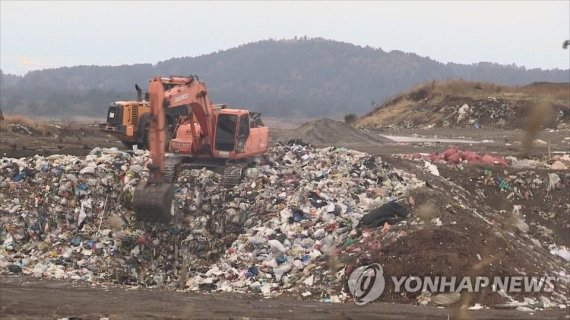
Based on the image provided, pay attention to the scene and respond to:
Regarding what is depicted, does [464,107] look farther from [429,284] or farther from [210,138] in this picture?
[429,284]

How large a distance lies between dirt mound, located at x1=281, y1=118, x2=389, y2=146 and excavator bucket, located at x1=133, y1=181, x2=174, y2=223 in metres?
17.2

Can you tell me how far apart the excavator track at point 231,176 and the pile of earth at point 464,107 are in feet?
71.7

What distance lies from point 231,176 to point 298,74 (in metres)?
144

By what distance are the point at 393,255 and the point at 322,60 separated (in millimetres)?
152581

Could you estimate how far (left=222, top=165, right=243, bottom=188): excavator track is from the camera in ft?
38.7

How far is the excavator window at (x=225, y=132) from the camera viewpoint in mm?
12703

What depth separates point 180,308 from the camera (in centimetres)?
651

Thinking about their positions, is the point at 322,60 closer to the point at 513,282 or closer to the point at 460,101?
the point at 460,101

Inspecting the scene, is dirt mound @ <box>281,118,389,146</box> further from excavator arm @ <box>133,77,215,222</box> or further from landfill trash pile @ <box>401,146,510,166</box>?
excavator arm @ <box>133,77,215,222</box>

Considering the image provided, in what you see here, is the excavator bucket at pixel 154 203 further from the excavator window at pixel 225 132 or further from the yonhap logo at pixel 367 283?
the excavator window at pixel 225 132

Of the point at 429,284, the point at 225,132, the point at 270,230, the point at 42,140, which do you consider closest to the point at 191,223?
the point at 270,230

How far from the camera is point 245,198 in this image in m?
11.5

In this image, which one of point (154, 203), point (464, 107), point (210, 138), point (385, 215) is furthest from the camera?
point (464, 107)

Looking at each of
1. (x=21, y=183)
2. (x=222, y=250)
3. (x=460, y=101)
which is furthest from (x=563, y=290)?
(x=460, y=101)
